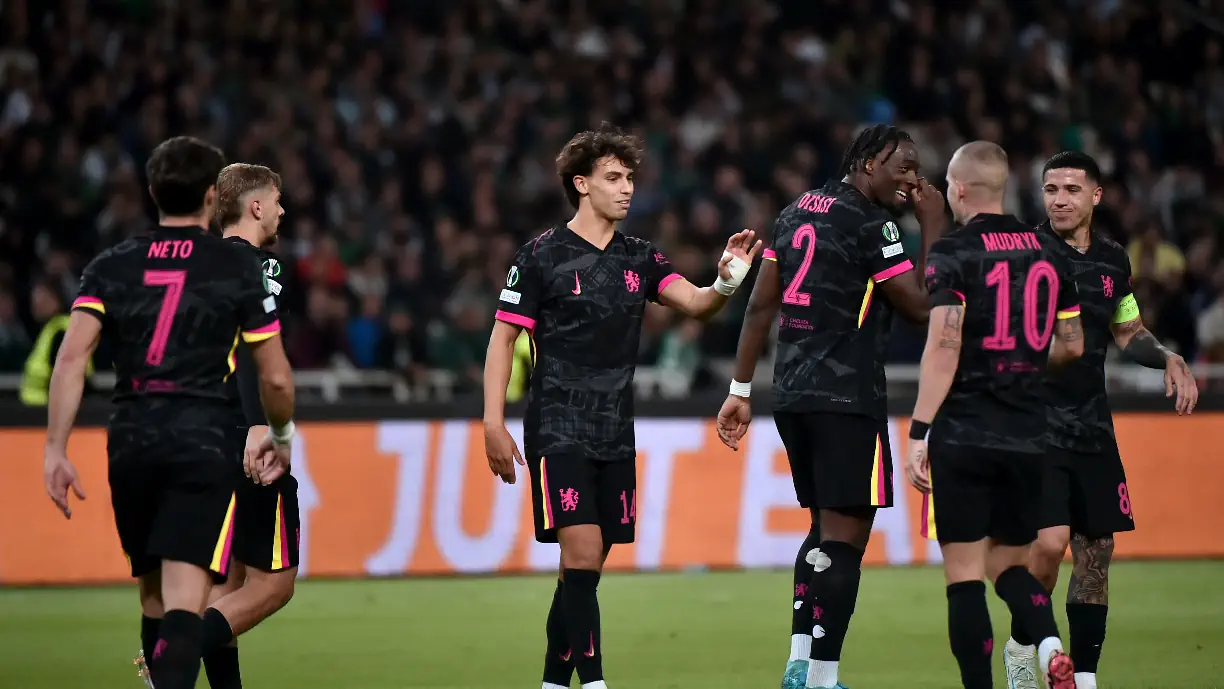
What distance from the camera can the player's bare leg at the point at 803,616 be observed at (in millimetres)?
7020

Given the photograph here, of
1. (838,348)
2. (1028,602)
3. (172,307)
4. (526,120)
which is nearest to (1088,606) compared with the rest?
(1028,602)

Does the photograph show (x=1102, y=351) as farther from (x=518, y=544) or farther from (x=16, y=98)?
(x=16, y=98)

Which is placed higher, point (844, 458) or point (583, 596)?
point (844, 458)

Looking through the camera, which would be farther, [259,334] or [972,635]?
[972,635]

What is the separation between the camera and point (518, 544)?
1238 cm

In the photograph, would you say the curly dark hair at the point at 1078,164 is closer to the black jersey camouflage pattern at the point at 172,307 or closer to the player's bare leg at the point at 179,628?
the black jersey camouflage pattern at the point at 172,307

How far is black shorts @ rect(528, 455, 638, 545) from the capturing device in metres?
6.48

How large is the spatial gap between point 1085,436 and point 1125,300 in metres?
0.71

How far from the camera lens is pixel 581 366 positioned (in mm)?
6617

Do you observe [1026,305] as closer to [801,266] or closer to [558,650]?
[801,266]

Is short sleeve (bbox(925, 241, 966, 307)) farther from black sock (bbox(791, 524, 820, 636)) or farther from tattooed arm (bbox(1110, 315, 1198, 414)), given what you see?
tattooed arm (bbox(1110, 315, 1198, 414))

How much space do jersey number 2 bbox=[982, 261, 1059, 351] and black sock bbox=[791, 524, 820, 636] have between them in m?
1.30

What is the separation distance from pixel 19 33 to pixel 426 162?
15.3 feet

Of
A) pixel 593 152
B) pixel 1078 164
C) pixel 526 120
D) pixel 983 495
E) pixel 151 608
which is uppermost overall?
pixel 526 120
